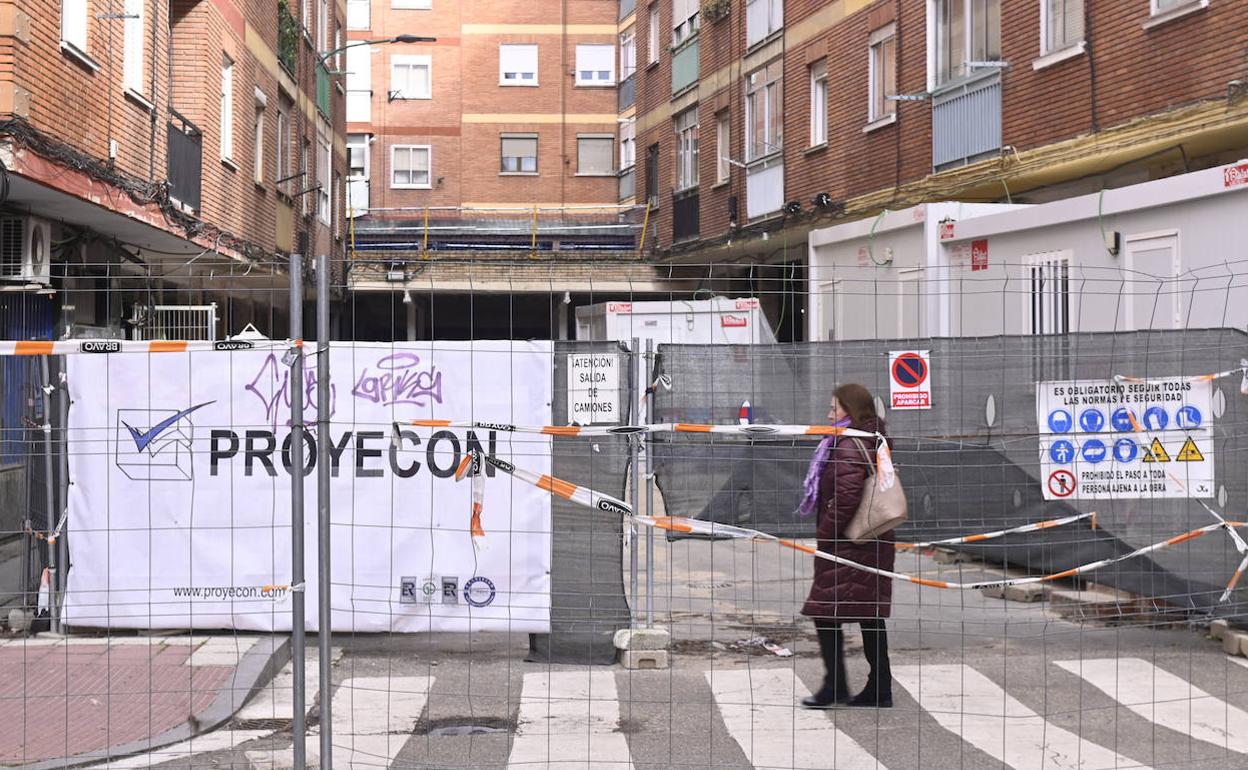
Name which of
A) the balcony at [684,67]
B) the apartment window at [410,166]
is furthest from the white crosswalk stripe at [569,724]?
the apartment window at [410,166]

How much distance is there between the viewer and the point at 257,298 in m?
26.2

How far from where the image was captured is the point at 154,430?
917 centimetres

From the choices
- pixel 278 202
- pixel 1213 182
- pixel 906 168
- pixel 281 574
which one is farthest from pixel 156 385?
pixel 278 202

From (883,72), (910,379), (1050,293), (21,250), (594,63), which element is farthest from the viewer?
(594,63)

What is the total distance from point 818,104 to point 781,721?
19049 millimetres

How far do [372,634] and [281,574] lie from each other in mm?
736

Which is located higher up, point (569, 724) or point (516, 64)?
point (516, 64)

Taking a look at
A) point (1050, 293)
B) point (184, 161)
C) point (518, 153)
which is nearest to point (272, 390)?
Result: point (1050, 293)

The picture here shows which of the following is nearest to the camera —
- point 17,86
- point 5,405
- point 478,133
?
point 5,405

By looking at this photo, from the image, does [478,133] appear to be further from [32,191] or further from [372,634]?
[372,634]

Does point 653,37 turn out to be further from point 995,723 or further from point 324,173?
point 995,723

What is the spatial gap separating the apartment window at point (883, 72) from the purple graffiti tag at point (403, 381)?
541 inches

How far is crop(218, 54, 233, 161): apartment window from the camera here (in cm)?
2131

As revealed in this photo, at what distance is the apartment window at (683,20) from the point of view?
32.2 meters
